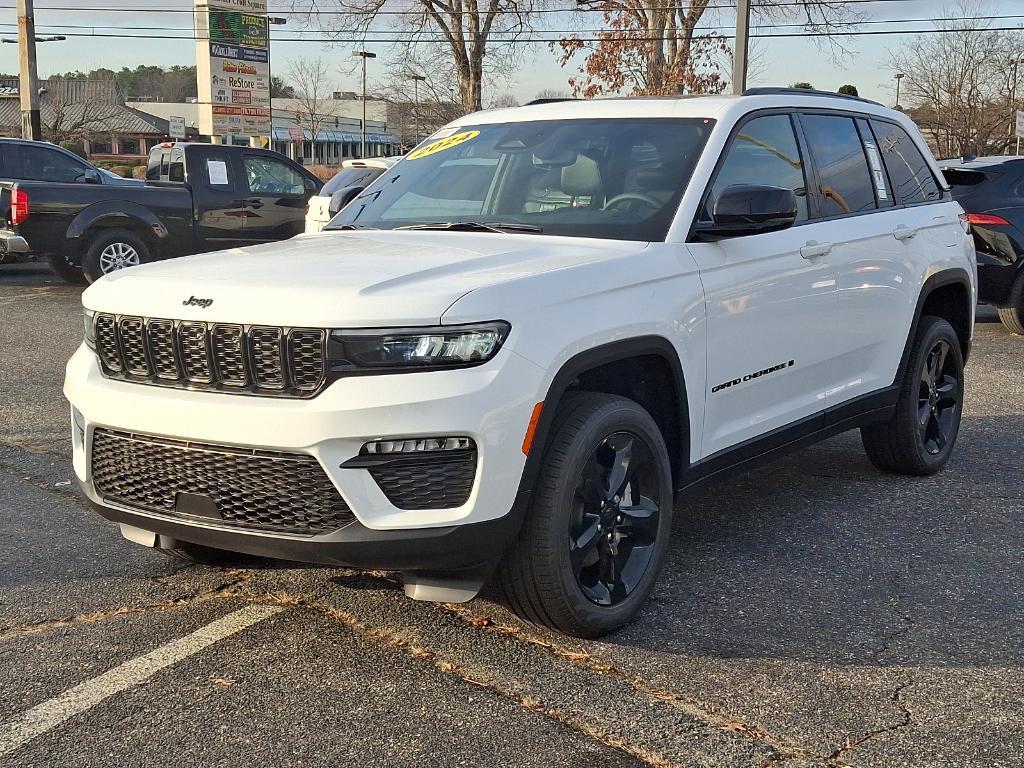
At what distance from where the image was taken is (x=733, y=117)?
486 cm

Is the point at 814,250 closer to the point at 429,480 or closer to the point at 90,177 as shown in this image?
the point at 429,480

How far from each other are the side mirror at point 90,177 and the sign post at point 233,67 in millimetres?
10377

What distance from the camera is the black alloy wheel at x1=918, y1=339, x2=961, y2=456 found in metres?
6.18

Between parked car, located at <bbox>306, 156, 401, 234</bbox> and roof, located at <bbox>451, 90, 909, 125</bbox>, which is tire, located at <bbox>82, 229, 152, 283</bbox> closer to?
parked car, located at <bbox>306, 156, 401, 234</bbox>

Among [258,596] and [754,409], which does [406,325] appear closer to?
[258,596]

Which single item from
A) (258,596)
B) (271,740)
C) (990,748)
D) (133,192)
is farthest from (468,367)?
(133,192)

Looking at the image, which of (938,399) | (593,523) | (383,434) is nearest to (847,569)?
(593,523)

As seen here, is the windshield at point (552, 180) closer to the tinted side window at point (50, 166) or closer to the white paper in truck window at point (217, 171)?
the white paper in truck window at point (217, 171)

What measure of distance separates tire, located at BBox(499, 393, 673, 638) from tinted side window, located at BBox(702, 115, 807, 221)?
44.9 inches

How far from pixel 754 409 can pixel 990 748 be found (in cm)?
177

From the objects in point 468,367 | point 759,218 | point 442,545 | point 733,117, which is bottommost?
point 442,545

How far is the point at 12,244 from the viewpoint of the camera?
539 inches

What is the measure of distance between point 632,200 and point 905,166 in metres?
2.25

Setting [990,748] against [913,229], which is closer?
[990,748]
